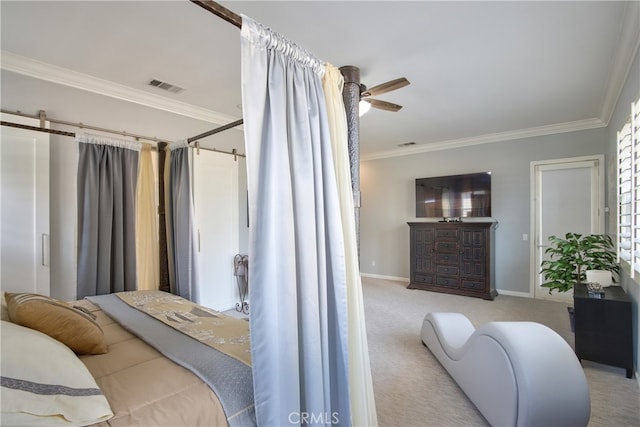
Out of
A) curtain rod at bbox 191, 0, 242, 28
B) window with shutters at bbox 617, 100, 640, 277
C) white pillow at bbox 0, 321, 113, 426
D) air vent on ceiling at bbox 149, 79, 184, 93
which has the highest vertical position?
air vent on ceiling at bbox 149, 79, 184, 93

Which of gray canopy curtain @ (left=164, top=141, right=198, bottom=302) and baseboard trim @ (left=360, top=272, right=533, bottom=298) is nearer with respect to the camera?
gray canopy curtain @ (left=164, top=141, right=198, bottom=302)

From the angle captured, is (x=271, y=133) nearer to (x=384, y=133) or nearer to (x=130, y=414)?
(x=130, y=414)

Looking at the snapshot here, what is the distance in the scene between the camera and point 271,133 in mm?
1152

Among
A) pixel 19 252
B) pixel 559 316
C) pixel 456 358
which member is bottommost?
pixel 559 316

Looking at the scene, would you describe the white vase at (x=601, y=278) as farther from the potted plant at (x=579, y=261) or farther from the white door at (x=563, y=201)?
the white door at (x=563, y=201)

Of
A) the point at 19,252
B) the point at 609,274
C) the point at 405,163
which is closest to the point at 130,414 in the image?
the point at 19,252

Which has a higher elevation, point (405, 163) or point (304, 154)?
point (405, 163)

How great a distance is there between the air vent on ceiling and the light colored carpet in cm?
343

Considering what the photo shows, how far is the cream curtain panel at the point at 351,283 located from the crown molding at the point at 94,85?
2.78m

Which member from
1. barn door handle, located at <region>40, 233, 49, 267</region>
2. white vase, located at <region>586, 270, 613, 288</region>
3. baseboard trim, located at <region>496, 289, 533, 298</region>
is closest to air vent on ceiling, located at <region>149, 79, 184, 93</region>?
barn door handle, located at <region>40, 233, 49, 267</region>

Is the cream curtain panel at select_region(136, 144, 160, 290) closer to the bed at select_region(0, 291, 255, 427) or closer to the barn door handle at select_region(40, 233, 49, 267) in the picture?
the barn door handle at select_region(40, 233, 49, 267)

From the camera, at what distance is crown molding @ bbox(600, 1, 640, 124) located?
2.05 meters

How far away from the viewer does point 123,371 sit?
4.25 feet

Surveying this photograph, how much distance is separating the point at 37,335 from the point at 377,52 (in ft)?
9.22
